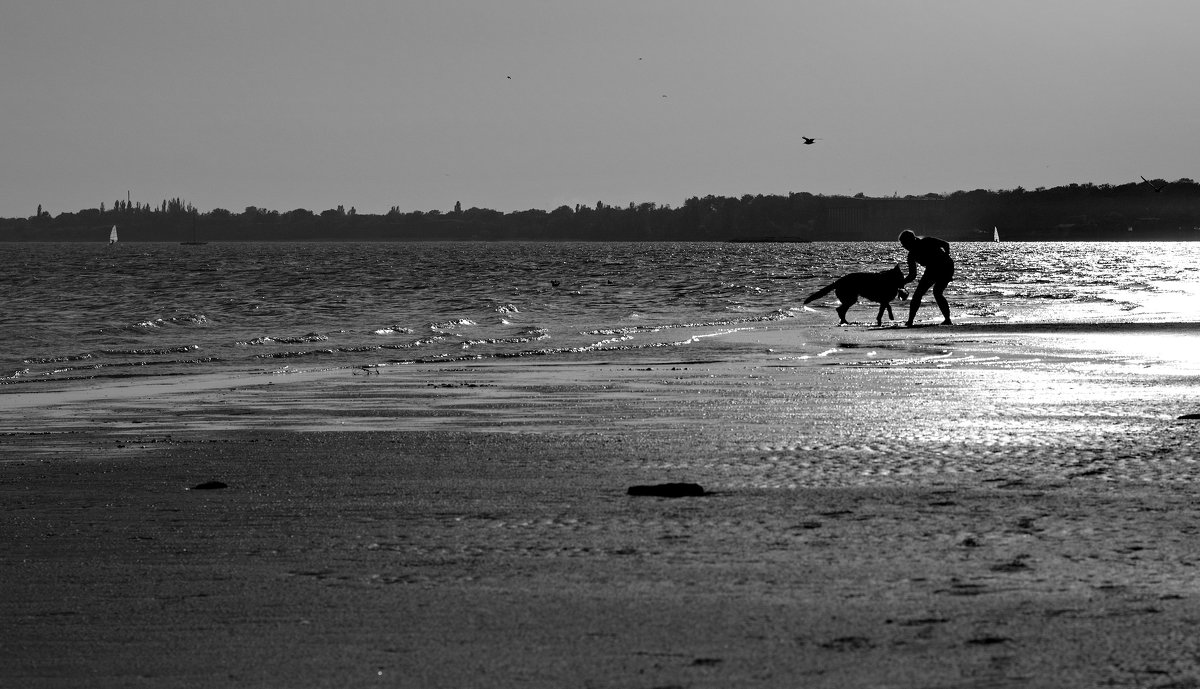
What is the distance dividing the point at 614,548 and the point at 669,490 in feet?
4.12

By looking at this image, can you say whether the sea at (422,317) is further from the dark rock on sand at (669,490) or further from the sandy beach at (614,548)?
the dark rock on sand at (669,490)

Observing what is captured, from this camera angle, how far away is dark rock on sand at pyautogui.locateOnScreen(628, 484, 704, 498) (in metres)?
6.46

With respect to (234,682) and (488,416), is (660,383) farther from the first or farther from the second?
(234,682)

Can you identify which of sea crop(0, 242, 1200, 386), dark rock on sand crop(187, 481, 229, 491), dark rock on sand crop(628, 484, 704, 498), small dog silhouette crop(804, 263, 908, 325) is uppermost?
small dog silhouette crop(804, 263, 908, 325)

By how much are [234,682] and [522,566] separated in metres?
1.44

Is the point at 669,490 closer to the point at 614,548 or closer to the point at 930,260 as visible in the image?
the point at 614,548

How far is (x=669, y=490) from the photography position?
21.3ft

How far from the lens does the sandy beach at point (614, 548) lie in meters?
3.88

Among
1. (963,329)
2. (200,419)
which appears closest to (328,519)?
(200,419)

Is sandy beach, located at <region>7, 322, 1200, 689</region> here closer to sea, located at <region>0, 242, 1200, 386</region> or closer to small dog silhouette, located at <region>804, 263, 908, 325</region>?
sea, located at <region>0, 242, 1200, 386</region>

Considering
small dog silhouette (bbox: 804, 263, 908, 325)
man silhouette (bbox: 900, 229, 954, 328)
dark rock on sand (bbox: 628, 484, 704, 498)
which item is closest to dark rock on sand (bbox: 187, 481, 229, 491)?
dark rock on sand (bbox: 628, 484, 704, 498)

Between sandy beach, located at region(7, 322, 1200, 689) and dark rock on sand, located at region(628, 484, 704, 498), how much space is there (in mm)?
100

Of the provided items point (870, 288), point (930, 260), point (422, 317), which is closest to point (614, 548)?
point (930, 260)

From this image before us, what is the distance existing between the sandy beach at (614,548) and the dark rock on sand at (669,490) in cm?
10
